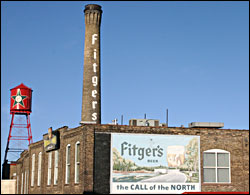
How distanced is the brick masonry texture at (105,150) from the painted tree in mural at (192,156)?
0.41 meters

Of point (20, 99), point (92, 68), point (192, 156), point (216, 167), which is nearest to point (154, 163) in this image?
point (192, 156)

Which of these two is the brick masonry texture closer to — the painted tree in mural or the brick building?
the brick building

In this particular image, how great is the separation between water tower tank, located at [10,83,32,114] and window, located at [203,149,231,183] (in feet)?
130

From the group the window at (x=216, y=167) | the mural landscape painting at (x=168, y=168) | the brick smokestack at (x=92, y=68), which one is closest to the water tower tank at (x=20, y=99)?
the brick smokestack at (x=92, y=68)

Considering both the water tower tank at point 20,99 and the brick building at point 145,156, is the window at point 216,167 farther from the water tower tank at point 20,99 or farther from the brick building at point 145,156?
the water tower tank at point 20,99

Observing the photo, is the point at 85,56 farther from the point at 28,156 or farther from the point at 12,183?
the point at 12,183

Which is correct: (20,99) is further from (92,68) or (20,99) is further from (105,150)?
(105,150)

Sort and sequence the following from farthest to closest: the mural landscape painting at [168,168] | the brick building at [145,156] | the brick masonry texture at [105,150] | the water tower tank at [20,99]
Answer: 1. the water tower tank at [20,99]
2. the mural landscape painting at [168,168]
3. the brick building at [145,156]
4. the brick masonry texture at [105,150]

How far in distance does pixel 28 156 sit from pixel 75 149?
18.5m

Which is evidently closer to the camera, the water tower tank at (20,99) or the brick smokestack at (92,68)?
the brick smokestack at (92,68)

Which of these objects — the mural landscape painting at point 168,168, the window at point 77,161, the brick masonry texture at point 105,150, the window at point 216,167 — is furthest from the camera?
the window at point 216,167

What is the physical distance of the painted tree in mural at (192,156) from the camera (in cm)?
3909

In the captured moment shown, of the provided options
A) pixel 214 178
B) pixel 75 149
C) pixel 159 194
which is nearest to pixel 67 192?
pixel 75 149

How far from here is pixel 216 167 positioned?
130 ft
